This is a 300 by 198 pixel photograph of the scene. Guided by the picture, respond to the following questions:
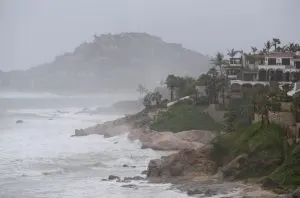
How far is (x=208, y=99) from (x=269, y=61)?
7.23 meters

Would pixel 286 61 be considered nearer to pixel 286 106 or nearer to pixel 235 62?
pixel 235 62

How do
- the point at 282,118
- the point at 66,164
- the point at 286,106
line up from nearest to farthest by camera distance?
1. the point at 282,118
2. the point at 286,106
3. the point at 66,164

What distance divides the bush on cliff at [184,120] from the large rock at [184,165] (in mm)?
15172

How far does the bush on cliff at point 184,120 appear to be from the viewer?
54.7 m

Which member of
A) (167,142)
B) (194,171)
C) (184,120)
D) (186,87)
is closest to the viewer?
(194,171)

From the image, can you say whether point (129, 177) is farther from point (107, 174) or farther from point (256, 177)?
point (256, 177)

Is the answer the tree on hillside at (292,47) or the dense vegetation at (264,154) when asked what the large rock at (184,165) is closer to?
the dense vegetation at (264,154)

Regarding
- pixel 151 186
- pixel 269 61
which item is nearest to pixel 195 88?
pixel 269 61

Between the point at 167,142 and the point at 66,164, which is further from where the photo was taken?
the point at 167,142

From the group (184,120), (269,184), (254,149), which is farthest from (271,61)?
(269,184)

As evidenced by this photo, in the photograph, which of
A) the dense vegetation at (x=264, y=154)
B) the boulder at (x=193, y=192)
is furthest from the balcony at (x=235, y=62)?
the boulder at (x=193, y=192)

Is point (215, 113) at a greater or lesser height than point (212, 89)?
lesser

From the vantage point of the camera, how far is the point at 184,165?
38.3 m

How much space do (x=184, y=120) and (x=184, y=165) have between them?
58.7 ft
